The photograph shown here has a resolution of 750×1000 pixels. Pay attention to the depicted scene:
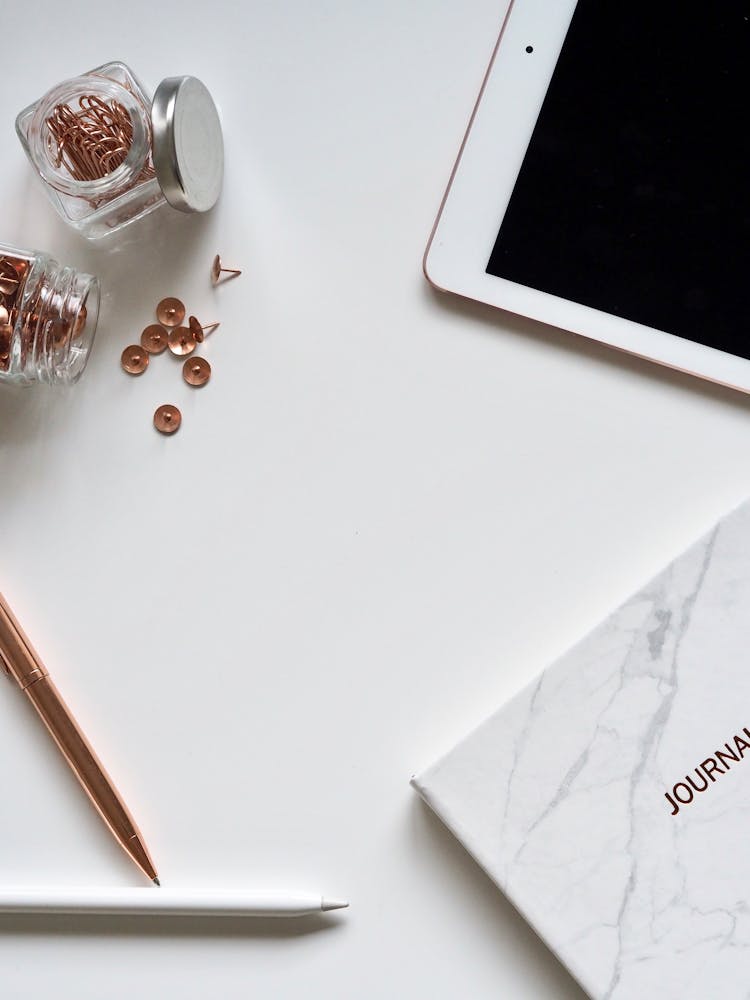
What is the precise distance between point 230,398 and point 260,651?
0.50ft

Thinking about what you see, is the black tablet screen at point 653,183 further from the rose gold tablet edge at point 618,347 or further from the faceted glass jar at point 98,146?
the faceted glass jar at point 98,146

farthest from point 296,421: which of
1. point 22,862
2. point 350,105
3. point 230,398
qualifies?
point 22,862

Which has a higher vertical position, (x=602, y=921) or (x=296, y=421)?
(x=296, y=421)

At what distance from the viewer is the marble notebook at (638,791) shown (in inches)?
21.0

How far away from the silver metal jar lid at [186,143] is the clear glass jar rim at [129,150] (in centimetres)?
2

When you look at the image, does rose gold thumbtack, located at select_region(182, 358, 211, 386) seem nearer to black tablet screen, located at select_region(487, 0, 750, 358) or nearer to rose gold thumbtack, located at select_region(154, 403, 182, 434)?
rose gold thumbtack, located at select_region(154, 403, 182, 434)

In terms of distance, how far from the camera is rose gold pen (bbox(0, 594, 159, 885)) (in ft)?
1.80

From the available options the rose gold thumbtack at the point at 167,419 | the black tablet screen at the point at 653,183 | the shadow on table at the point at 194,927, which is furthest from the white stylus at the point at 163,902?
the black tablet screen at the point at 653,183

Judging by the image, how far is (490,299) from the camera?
0.57m

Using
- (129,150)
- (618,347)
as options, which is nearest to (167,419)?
(129,150)

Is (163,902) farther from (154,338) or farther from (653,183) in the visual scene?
(653,183)

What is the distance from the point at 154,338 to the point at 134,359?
0.7 inches

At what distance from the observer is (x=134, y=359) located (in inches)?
22.6

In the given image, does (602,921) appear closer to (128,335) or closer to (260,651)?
(260,651)
